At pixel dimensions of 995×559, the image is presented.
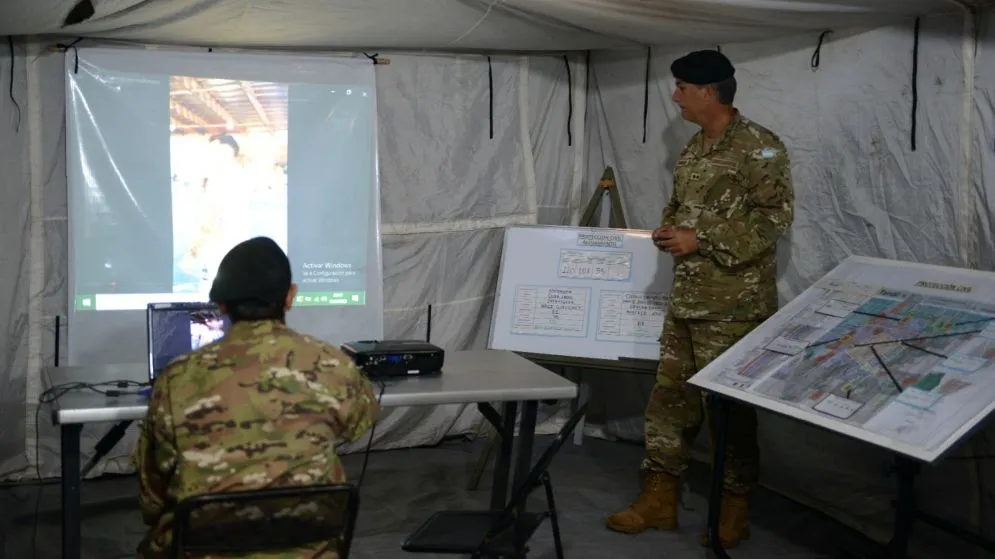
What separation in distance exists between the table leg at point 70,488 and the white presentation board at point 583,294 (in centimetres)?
187

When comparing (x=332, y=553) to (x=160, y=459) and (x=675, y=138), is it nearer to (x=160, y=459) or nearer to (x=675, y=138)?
(x=160, y=459)

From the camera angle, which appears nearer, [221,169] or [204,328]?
[204,328]

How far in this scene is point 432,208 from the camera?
173 inches

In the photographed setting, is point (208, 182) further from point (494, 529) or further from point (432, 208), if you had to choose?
point (494, 529)

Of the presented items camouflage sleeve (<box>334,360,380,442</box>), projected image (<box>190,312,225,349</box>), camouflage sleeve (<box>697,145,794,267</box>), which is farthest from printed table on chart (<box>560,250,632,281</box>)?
camouflage sleeve (<box>334,360,380,442</box>)

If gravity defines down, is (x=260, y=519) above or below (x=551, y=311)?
below

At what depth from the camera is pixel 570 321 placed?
396 cm

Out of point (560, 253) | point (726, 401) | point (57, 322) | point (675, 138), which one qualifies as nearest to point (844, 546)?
point (726, 401)

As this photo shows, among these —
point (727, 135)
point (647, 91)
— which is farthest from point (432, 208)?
point (727, 135)

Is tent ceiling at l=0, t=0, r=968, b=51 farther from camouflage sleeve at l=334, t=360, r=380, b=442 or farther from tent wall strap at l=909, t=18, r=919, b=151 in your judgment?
camouflage sleeve at l=334, t=360, r=380, b=442

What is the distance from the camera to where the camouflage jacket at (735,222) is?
127 inches

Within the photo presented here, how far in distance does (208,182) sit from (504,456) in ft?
5.47

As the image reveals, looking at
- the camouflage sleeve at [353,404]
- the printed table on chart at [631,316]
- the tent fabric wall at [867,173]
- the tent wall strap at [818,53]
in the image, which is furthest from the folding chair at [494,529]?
the tent wall strap at [818,53]

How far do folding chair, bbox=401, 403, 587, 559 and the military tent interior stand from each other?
4.04 feet
